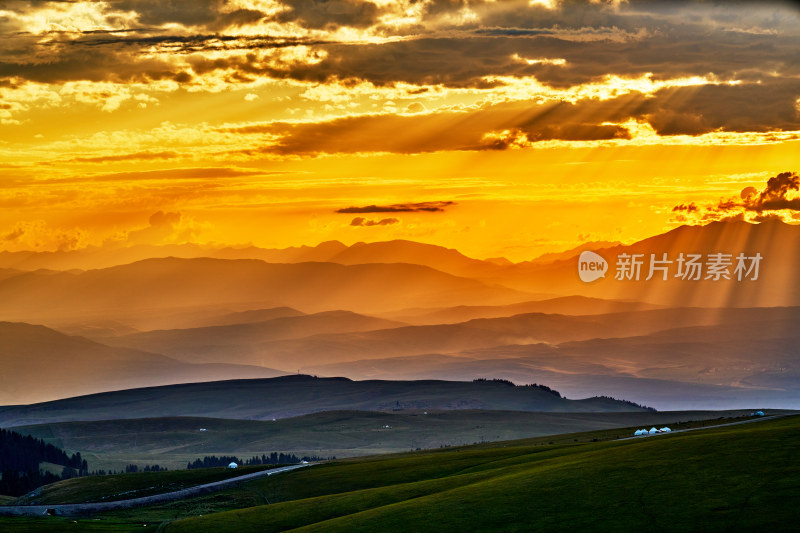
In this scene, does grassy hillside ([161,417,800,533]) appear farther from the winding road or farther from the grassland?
the winding road

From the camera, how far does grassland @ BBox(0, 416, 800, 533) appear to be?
83938mm

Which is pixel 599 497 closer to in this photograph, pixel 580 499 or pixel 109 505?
pixel 580 499

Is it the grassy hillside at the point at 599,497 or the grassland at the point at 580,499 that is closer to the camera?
the grassy hillside at the point at 599,497

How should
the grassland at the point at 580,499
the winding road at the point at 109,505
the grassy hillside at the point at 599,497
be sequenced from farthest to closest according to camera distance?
the winding road at the point at 109,505 → the grassland at the point at 580,499 → the grassy hillside at the point at 599,497

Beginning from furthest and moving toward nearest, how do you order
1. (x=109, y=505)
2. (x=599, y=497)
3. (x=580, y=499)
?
1. (x=109, y=505)
2. (x=580, y=499)
3. (x=599, y=497)

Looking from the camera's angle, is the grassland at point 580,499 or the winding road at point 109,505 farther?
the winding road at point 109,505

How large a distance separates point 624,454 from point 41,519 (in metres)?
83.1

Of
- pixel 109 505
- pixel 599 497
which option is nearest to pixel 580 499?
pixel 599 497

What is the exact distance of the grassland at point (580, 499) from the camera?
3305 inches

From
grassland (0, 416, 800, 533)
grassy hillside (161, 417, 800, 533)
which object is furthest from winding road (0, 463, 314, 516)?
grassy hillside (161, 417, 800, 533)

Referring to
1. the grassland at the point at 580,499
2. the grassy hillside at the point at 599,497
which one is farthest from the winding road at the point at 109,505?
the grassy hillside at the point at 599,497

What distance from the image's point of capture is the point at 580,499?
95.8m

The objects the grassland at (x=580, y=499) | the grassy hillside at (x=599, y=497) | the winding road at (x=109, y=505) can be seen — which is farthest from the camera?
the winding road at (x=109, y=505)

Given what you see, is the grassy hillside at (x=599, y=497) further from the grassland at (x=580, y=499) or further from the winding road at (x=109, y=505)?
the winding road at (x=109, y=505)
